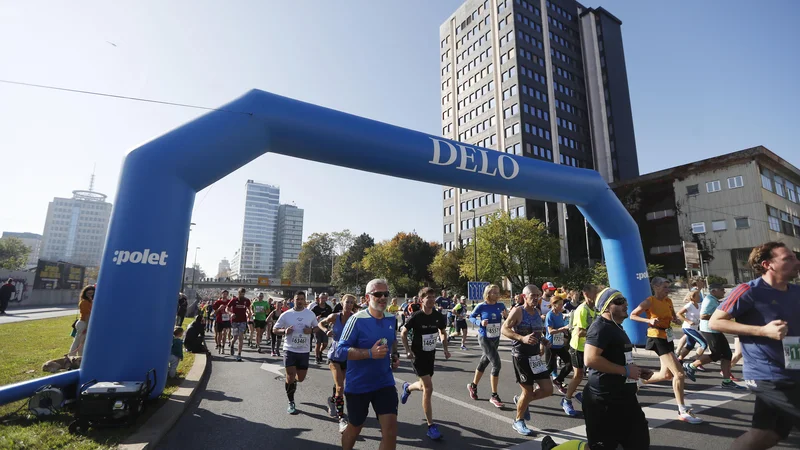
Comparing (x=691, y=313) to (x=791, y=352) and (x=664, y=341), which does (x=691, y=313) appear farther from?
(x=791, y=352)

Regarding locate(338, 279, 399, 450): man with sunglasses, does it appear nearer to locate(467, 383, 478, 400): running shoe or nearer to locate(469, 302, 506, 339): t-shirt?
locate(469, 302, 506, 339): t-shirt

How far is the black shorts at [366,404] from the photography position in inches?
148

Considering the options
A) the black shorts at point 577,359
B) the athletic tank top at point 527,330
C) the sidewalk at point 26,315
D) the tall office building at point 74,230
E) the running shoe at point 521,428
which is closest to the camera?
the running shoe at point 521,428

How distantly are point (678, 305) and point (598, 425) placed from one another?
105ft

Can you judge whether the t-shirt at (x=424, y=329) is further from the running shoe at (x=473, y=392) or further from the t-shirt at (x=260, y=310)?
the t-shirt at (x=260, y=310)

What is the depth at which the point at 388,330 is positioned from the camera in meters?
4.17

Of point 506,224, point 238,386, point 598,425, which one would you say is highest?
point 506,224

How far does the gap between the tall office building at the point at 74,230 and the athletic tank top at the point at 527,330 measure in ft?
509

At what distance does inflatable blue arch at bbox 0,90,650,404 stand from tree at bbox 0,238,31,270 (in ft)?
274

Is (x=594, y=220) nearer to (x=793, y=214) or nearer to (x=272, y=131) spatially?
(x=272, y=131)

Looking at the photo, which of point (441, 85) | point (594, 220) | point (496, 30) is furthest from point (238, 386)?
point (441, 85)

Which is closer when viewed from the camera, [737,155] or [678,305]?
[678,305]

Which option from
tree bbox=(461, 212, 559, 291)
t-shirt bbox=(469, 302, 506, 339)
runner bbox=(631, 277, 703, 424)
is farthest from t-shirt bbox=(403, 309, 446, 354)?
tree bbox=(461, 212, 559, 291)

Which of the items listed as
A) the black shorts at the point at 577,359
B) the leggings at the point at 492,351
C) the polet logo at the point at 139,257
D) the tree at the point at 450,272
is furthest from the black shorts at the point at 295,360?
the tree at the point at 450,272
